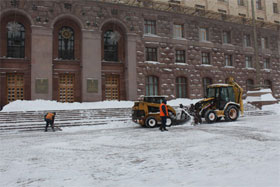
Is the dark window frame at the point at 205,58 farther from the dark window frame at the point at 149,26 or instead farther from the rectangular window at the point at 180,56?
the dark window frame at the point at 149,26

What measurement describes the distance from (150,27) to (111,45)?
5.34 m

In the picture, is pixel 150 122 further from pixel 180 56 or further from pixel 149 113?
pixel 180 56

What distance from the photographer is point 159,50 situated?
2652 centimetres

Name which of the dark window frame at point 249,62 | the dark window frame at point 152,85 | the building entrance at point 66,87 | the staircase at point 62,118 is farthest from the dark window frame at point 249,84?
the building entrance at point 66,87

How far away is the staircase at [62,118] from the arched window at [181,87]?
923 cm

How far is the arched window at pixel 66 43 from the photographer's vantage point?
2402cm

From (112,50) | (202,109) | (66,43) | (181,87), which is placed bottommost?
(202,109)

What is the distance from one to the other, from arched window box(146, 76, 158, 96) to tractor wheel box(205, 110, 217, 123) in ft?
37.5

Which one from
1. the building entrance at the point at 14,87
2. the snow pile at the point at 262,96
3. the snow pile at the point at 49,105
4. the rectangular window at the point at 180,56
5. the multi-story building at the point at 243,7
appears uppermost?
the multi-story building at the point at 243,7

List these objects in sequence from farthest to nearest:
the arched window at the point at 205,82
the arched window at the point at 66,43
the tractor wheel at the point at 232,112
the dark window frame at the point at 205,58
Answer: the dark window frame at the point at 205,58 < the arched window at the point at 205,82 < the arched window at the point at 66,43 < the tractor wheel at the point at 232,112

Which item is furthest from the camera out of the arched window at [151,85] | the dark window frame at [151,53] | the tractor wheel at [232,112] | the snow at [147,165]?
the dark window frame at [151,53]

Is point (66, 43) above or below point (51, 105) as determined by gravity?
above

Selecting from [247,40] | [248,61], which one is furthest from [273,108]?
[247,40]

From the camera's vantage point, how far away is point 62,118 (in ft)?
57.0
